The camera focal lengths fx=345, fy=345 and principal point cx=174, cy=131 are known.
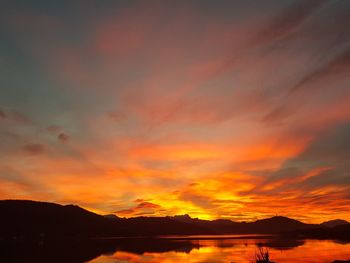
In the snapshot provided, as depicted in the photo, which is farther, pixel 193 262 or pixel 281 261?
pixel 193 262

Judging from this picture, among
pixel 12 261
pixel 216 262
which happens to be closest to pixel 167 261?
pixel 216 262

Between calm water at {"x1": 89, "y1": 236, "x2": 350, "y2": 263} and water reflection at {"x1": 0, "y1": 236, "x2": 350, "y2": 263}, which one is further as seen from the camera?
water reflection at {"x1": 0, "y1": 236, "x2": 350, "y2": 263}

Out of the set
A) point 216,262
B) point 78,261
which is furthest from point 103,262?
point 216,262

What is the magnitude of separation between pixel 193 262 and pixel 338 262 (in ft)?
87.8

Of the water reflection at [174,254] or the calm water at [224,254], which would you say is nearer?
the calm water at [224,254]

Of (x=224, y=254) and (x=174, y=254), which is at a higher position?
(x=174, y=254)

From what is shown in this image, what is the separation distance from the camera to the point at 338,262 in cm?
5669

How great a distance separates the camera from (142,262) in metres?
70.7

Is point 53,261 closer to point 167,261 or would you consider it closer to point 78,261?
point 78,261

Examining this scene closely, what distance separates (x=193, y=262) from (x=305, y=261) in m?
21.3

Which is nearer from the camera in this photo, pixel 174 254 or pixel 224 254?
pixel 224 254

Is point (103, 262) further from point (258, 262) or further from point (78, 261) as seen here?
point (258, 262)

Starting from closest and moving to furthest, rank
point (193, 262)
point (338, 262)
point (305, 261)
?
point (338, 262), point (305, 261), point (193, 262)

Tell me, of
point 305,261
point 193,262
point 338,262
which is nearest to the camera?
point 338,262
